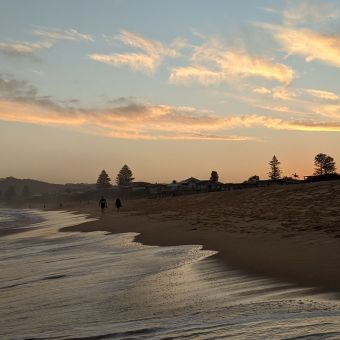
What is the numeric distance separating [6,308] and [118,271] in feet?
11.2

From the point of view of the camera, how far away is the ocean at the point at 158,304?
4805 millimetres

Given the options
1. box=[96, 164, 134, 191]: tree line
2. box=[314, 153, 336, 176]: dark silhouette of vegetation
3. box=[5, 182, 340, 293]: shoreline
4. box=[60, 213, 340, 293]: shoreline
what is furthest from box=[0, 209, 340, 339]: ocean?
box=[96, 164, 134, 191]: tree line

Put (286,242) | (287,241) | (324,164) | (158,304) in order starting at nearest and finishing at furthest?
(158,304) → (286,242) → (287,241) → (324,164)

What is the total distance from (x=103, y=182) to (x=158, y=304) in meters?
187

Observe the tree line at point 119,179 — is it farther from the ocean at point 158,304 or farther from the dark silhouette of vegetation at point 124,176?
the ocean at point 158,304

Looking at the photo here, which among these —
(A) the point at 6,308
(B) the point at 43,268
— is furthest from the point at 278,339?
(B) the point at 43,268

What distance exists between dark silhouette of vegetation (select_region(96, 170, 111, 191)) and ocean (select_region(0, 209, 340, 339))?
7026 inches

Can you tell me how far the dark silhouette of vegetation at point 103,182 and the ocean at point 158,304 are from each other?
586 feet

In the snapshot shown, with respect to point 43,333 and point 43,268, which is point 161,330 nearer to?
point 43,333

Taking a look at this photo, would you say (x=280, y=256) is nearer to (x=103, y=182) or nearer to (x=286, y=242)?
(x=286, y=242)

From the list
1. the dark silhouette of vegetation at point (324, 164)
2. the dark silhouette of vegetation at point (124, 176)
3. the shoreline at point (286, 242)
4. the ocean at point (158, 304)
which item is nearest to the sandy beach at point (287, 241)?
the shoreline at point (286, 242)

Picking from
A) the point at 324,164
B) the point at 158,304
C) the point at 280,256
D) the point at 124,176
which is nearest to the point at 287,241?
the point at 280,256

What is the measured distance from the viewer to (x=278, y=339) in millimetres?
4234

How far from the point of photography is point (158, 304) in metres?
6.29
